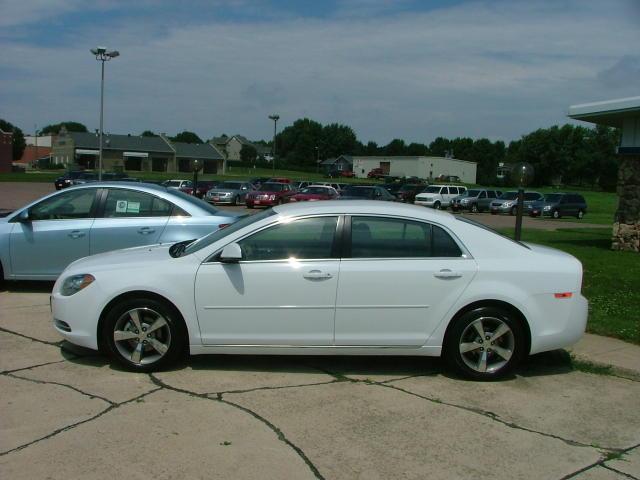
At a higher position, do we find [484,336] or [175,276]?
[175,276]

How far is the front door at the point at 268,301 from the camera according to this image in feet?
16.7

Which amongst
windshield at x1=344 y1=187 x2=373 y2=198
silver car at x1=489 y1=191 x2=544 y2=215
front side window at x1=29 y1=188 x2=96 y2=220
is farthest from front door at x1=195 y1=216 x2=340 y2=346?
silver car at x1=489 y1=191 x2=544 y2=215

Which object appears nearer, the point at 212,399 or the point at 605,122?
the point at 212,399

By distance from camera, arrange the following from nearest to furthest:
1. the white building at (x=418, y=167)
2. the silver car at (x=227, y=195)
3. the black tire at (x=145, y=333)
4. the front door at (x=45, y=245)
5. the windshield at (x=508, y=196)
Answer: the black tire at (x=145, y=333) → the front door at (x=45, y=245) → the silver car at (x=227, y=195) → the windshield at (x=508, y=196) → the white building at (x=418, y=167)

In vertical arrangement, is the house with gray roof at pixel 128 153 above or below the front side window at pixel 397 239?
above

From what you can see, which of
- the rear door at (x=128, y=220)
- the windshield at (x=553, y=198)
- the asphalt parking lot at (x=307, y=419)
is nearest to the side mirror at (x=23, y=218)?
the rear door at (x=128, y=220)

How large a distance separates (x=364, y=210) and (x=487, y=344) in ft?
5.05

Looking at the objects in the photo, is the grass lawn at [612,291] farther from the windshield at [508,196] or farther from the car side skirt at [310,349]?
the windshield at [508,196]

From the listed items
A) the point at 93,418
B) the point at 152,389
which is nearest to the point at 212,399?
the point at 152,389

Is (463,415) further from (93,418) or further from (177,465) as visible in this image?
(93,418)

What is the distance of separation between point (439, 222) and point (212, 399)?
2396mm

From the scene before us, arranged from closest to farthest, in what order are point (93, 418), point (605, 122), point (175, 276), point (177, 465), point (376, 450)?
1. point (177, 465)
2. point (376, 450)
3. point (93, 418)
4. point (175, 276)
5. point (605, 122)

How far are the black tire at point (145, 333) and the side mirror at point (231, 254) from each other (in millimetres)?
616

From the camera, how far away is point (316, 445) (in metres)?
3.98
